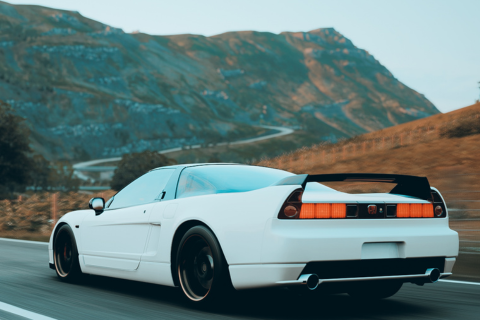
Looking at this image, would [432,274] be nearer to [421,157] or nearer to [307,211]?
[307,211]

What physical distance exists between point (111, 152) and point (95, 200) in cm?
13787

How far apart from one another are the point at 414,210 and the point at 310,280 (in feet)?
3.81

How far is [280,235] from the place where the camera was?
4500 mm

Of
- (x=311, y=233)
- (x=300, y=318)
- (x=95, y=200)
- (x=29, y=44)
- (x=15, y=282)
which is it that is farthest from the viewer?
(x=29, y=44)

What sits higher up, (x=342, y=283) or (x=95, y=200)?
(x=95, y=200)

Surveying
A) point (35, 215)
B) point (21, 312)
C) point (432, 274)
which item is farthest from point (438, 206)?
point (35, 215)

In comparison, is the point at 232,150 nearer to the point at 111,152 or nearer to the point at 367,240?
the point at 111,152

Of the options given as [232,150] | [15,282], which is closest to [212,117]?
[232,150]

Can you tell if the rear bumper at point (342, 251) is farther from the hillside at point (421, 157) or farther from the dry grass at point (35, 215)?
the hillside at point (421, 157)

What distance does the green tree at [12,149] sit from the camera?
46.3 metres

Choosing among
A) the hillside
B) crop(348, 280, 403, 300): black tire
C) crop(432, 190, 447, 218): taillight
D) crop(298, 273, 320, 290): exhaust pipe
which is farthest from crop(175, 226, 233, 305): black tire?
the hillside

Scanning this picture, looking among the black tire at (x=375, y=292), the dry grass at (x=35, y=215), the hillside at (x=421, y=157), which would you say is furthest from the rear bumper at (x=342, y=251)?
the hillside at (x=421, y=157)

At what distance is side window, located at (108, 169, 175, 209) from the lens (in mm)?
6141

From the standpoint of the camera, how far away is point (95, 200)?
21.9ft
